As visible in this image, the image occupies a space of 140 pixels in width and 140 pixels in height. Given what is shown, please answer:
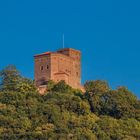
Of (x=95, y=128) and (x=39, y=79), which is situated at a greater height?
(x=39, y=79)

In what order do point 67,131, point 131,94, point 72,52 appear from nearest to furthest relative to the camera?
1. point 67,131
2. point 131,94
3. point 72,52

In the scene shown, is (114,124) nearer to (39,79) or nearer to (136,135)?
(136,135)

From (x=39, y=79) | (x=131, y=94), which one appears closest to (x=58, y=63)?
(x=39, y=79)

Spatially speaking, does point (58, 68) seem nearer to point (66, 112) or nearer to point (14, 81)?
point (14, 81)

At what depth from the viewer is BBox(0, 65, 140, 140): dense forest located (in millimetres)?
103688

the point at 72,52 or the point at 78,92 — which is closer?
the point at 78,92

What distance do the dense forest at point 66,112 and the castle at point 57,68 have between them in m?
3.46

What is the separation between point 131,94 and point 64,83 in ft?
17.9

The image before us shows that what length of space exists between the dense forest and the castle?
136 inches

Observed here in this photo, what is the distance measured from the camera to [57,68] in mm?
118812

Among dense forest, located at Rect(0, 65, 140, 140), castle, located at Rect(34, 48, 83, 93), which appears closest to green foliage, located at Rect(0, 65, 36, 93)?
dense forest, located at Rect(0, 65, 140, 140)

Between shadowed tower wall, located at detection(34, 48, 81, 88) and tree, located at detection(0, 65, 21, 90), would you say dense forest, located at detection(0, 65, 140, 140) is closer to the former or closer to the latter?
tree, located at detection(0, 65, 21, 90)

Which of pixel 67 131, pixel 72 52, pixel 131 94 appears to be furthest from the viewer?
pixel 72 52

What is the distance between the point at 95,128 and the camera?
105 meters
